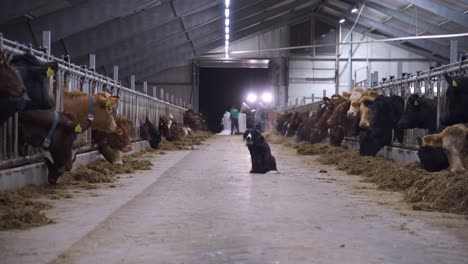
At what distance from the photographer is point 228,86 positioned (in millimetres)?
48531

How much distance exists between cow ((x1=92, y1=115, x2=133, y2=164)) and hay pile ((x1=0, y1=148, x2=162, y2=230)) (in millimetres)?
200

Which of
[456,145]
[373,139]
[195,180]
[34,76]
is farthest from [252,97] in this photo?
[34,76]

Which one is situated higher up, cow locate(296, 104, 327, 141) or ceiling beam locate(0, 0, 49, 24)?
ceiling beam locate(0, 0, 49, 24)

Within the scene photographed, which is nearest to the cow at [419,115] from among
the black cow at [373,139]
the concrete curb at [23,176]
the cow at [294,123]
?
the black cow at [373,139]

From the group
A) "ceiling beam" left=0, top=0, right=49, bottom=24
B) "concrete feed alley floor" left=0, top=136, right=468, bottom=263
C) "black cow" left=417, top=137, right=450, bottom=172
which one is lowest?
"concrete feed alley floor" left=0, top=136, right=468, bottom=263

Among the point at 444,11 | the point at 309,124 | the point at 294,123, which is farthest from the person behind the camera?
the point at 444,11

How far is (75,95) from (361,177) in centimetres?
491

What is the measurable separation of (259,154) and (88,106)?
3.48 meters

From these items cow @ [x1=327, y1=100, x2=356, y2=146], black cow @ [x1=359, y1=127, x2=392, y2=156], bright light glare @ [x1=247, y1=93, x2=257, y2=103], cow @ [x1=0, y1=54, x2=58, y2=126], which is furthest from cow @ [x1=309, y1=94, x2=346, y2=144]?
bright light glare @ [x1=247, y1=93, x2=257, y2=103]

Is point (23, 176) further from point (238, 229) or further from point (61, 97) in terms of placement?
point (238, 229)

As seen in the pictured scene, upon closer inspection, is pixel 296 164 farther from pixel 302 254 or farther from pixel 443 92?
pixel 302 254

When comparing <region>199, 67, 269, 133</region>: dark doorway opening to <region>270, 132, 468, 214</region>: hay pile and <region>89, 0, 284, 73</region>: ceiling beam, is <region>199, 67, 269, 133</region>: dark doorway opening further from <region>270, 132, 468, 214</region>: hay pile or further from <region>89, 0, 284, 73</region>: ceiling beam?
<region>270, 132, 468, 214</region>: hay pile

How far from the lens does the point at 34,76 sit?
7.42 meters

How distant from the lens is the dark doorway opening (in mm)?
47531
